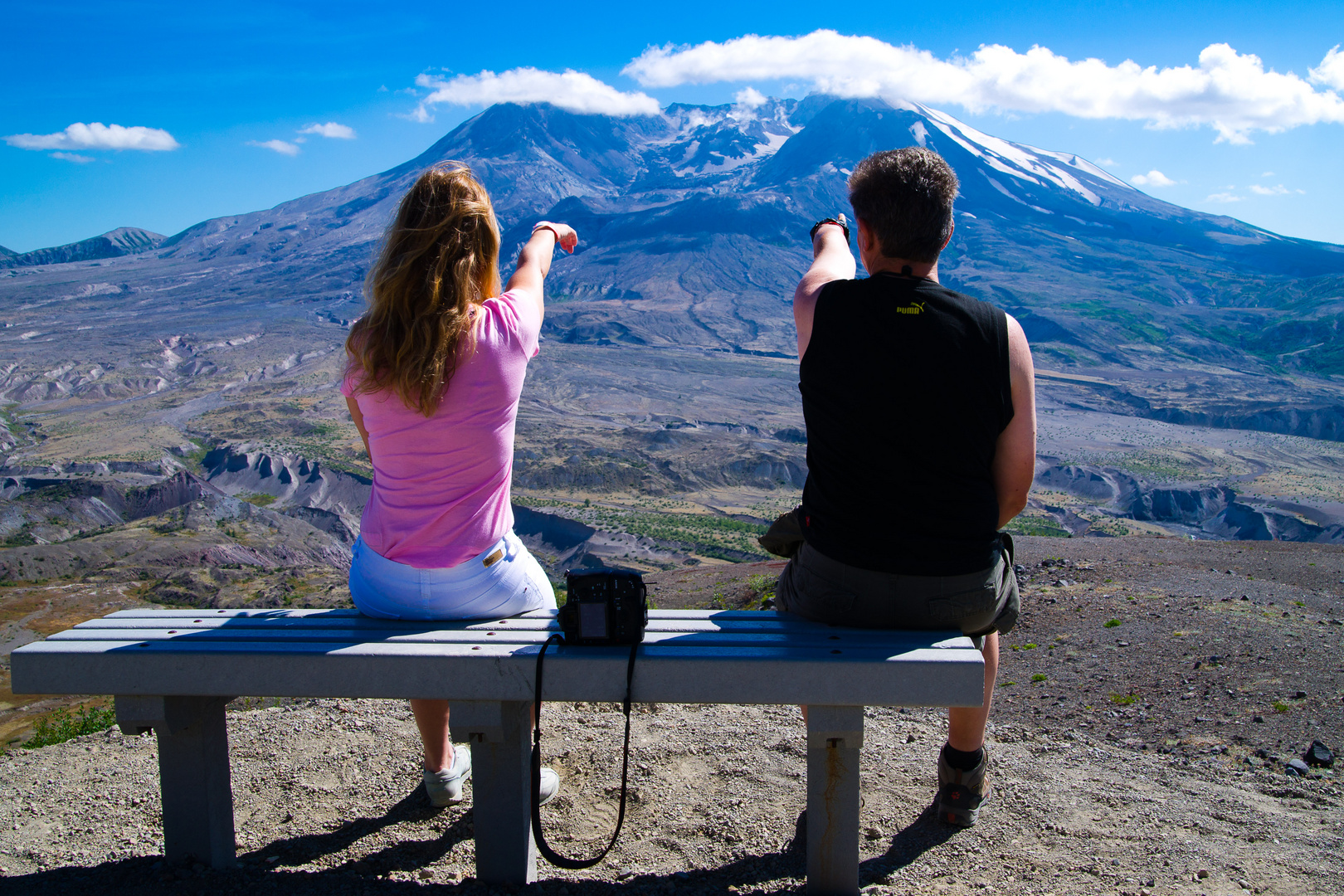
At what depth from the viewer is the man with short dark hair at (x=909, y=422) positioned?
6.53ft

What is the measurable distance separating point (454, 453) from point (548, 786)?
4.16 ft

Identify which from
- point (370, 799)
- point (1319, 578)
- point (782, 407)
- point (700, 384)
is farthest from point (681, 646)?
point (700, 384)

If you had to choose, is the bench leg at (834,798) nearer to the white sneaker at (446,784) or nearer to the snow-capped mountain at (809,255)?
the white sneaker at (446,784)

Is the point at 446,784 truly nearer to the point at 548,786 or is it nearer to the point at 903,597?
the point at 548,786

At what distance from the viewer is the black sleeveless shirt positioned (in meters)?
1.98

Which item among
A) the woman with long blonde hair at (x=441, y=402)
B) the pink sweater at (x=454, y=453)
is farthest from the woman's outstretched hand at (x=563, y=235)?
the pink sweater at (x=454, y=453)

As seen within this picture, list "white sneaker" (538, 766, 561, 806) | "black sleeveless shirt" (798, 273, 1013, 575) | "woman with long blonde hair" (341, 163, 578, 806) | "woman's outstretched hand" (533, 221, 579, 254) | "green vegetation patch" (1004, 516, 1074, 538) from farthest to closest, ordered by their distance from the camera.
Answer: "green vegetation patch" (1004, 516, 1074, 538), "white sneaker" (538, 766, 561, 806), "woman's outstretched hand" (533, 221, 579, 254), "woman with long blonde hair" (341, 163, 578, 806), "black sleeveless shirt" (798, 273, 1013, 575)

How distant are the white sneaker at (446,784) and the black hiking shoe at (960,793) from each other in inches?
55.1

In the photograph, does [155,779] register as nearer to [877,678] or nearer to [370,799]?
[370,799]

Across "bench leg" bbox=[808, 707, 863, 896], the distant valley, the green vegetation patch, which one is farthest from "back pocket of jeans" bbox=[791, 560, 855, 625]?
the green vegetation patch

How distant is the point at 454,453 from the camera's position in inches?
85.8

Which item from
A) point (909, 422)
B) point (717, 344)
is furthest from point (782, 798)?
point (717, 344)

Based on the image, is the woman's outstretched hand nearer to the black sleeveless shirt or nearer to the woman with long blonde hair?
the woman with long blonde hair

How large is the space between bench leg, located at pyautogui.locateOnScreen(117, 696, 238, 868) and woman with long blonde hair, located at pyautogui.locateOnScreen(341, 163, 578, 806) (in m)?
0.46
